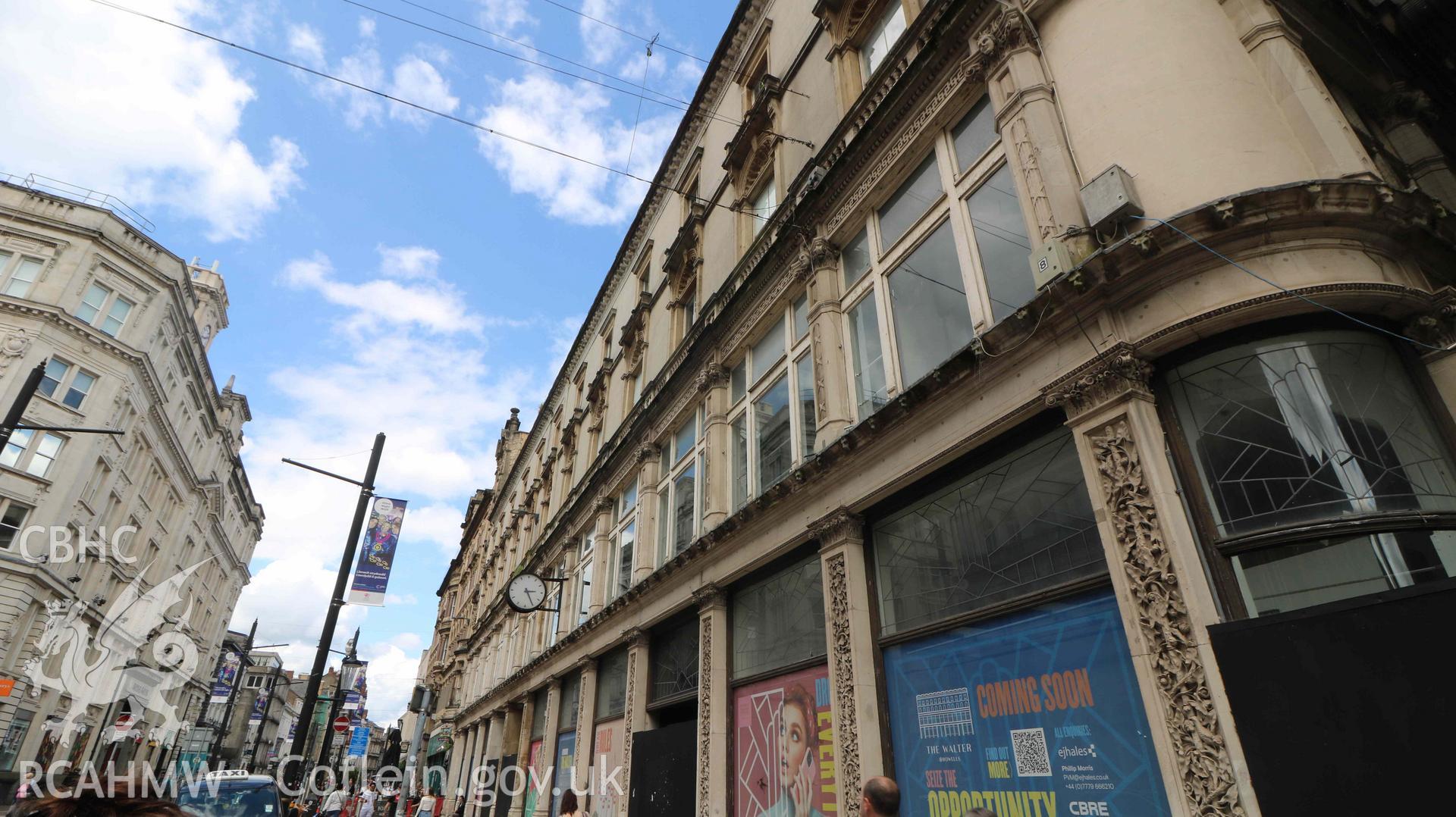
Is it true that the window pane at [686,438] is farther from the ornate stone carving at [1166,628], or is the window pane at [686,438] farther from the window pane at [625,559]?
the ornate stone carving at [1166,628]

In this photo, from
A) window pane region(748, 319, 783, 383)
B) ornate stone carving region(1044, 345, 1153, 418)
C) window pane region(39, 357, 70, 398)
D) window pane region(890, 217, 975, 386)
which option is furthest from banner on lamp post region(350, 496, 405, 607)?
window pane region(39, 357, 70, 398)

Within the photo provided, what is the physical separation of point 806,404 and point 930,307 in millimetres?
3011

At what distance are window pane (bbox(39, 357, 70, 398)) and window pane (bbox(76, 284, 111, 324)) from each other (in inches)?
97.1

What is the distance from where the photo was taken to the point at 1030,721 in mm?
6145

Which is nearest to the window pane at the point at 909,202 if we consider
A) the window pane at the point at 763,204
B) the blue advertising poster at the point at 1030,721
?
the window pane at the point at 763,204

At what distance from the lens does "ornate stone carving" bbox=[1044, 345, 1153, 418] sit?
5754 mm

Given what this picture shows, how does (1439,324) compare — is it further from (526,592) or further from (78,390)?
(78,390)

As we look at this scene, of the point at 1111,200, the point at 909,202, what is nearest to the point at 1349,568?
the point at 1111,200

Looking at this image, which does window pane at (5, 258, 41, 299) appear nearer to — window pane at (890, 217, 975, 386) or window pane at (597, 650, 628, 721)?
window pane at (597, 650, 628, 721)

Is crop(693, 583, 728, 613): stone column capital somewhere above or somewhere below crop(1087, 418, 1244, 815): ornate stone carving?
above

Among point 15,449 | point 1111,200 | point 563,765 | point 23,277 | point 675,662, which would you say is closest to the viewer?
point 1111,200

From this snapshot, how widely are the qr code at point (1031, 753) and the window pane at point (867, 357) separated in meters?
4.28

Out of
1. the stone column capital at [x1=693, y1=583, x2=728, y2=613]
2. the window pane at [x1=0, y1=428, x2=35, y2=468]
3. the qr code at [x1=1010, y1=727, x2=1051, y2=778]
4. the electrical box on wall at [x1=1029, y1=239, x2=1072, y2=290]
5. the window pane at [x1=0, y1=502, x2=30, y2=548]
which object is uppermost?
the window pane at [x1=0, y1=428, x2=35, y2=468]

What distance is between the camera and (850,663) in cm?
825
